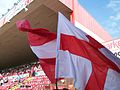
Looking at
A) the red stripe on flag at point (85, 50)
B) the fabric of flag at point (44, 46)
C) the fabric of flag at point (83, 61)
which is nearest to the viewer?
the fabric of flag at point (83, 61)

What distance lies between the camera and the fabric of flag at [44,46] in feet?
12.4

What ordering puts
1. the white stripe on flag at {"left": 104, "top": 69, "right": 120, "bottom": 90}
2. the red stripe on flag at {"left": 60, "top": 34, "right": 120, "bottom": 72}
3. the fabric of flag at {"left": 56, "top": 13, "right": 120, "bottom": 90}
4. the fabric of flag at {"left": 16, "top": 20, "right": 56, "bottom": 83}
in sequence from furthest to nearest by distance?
the fabric of flag at {"left": 16, "top": 20, "right": 56, "bottom": 83} < the white stripe on flag at {"left": 104, "top": 69, "right": 120, "bottom": 90} < the red stripe on flag at {"left": 60, "top": 34, "right": 120, "bottom": 72} < the fabric of flag at {"left": 56, "top": 13, "right": 120, "bottom": 90}

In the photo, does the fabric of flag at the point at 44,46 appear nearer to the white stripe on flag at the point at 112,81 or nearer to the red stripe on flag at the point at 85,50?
the red stripe on flag at the point at 85,50

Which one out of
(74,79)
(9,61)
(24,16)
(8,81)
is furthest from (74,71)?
(9,61)

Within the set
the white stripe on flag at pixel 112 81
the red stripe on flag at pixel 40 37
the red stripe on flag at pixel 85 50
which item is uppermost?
the red stripe on flag at pixel 40 37

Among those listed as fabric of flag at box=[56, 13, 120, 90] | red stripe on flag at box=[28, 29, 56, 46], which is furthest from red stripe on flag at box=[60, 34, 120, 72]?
red stripe on flag at box=[28, 29, 56, 46]

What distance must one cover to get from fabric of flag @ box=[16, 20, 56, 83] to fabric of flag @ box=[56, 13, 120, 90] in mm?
336

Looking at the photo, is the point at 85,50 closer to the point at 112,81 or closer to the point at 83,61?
the point at 83,61

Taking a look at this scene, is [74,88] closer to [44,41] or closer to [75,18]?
[44,41]

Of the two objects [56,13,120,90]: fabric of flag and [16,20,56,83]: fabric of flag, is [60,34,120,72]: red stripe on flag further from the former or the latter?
[16,20,56,83]: fabric of flag

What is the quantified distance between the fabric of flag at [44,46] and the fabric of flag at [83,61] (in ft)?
1.10

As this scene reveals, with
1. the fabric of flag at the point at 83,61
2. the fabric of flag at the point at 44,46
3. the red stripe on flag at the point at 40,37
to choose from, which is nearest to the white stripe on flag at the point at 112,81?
the fabric of flag at the point at 83,61

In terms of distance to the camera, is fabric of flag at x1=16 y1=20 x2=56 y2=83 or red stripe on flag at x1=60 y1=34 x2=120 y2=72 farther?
fabric of flag at x1=16 y1=20 x2=56 y2=83

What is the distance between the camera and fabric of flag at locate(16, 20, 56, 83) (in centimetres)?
379
